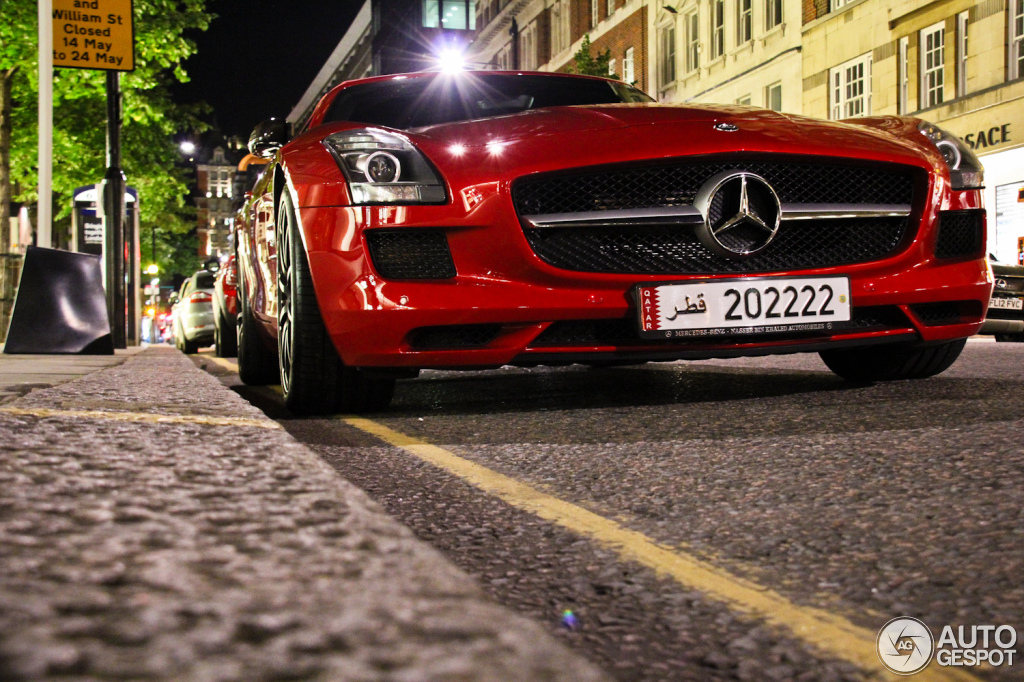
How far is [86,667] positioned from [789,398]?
366 cm

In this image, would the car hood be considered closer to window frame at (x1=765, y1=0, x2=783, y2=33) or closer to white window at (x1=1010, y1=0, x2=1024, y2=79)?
white window at (x1=1010, y1=0, x2=1024, y2=79)

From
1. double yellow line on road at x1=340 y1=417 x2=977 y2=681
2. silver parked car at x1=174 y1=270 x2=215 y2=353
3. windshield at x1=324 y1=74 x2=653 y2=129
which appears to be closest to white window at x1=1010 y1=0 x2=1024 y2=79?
silver parked car at x1=174 y1=270 x2=215 y2=353

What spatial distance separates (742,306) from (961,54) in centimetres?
1974

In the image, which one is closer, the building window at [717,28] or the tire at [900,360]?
the tire at [900,360]

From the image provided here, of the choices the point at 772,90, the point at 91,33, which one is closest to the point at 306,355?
the point at 91,33

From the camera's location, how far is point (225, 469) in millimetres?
1918

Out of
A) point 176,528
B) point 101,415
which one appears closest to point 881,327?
point 101,415

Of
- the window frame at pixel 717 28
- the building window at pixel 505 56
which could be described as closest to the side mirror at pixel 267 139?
the window frame at pixel 717 28

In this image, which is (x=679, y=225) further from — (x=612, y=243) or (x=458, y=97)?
(x=458, y=97)

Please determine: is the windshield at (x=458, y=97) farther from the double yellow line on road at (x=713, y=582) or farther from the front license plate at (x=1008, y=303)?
the front license plate at (x=1008, y=303)

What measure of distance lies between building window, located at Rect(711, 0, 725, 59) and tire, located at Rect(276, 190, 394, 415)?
26.6m

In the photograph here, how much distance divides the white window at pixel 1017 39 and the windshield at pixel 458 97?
1615 cm

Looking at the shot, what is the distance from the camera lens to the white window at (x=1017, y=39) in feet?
62.5

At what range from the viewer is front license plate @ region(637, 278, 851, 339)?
3.56 m
